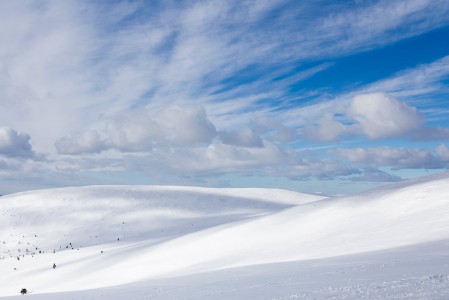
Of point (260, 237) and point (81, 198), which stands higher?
point (81, 198)

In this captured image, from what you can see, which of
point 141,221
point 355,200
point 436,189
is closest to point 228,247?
point 355,200

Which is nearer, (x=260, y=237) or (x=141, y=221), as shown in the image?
(x=260, y=237)

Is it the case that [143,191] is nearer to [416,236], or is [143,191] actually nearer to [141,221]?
[141,221]

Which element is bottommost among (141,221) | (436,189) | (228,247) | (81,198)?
(228,247)

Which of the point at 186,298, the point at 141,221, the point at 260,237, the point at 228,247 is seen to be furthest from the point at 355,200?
the point at 141,221

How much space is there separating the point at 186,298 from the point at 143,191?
4378 centimetres

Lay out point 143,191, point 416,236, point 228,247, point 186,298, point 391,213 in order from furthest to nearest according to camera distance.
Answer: point 143,191 < point 228,247 < point 391,213 < point 416,236 < point 186,298

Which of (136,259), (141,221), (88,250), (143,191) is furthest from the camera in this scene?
(143,191)

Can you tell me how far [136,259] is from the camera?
63.1 feet

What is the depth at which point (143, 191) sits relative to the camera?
167 ft

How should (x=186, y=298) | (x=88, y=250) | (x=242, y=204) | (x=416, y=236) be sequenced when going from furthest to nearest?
1. (x=242, y=204)
2. (x=88, y=250)
3. (x=416, y=236)
4. (x=186, y=298)

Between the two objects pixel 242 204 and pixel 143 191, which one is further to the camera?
pixel 143 191

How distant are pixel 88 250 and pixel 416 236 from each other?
69.1 ft

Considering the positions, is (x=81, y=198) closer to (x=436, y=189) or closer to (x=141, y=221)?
(x=141, y=221)
